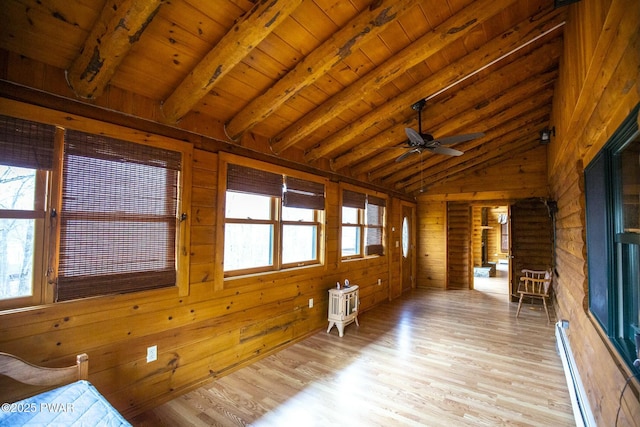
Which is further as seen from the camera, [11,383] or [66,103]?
[66,103]

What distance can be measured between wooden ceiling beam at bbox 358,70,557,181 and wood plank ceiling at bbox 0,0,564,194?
2 centimetres

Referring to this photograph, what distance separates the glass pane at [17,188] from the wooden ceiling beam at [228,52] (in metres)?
1.00

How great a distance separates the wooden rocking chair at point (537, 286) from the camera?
16.1ft

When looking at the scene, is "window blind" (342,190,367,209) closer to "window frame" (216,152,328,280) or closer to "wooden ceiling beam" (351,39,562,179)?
"window frame" (216,152,328,280)

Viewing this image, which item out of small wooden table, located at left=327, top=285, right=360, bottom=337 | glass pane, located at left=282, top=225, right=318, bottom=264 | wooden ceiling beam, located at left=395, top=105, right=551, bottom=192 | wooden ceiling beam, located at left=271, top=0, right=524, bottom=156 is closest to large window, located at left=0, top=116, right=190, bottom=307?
wooden ceiling beam, located at left=271, top=0, right=524, bottom=156

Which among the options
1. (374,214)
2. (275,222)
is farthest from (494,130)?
(275,222)

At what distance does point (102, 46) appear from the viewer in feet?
5.89

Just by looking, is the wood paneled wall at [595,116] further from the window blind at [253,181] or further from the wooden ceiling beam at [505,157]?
the wooden ceiling beam at [505,157]

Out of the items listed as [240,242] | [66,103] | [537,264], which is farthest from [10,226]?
[537,264]

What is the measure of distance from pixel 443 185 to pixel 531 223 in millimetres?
1952

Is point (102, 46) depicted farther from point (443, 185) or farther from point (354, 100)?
point (443, 185)

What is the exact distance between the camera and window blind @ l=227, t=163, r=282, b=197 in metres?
3.09

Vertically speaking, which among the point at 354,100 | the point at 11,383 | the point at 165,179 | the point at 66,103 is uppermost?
the point at 354,100

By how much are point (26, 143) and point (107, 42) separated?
31.4 inches
